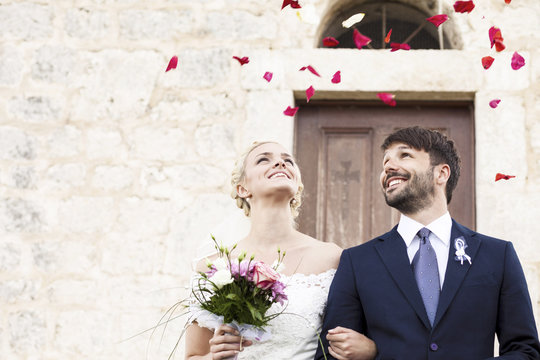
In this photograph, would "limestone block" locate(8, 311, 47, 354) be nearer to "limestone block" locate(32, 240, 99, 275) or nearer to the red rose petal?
"limestone block" locate(32, 240, 99, 275)

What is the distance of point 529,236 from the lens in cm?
419

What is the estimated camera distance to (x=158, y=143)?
14.9 ft

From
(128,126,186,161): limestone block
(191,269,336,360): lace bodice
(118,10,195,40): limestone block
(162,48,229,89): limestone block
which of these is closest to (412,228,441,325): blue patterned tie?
(191,269,336,360): lace bodice

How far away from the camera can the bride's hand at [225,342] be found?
106 inches

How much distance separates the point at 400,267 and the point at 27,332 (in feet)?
8.67

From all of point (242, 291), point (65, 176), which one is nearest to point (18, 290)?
point (65, 176)

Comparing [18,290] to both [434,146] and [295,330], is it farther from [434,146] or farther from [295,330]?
[434,146]

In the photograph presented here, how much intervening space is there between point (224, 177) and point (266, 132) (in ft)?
1.35

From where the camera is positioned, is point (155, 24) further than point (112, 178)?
Yes

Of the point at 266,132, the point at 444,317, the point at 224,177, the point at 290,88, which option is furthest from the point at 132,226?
the point at 444,317

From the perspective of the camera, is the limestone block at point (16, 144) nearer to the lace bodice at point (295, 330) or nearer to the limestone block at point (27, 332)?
the limestone block at point (27, 332)

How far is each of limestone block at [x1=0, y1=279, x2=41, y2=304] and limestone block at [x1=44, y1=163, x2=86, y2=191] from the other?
64 cm

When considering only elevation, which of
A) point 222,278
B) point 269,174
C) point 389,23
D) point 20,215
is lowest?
point 222,278

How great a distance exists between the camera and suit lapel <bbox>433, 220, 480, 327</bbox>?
103 inches
